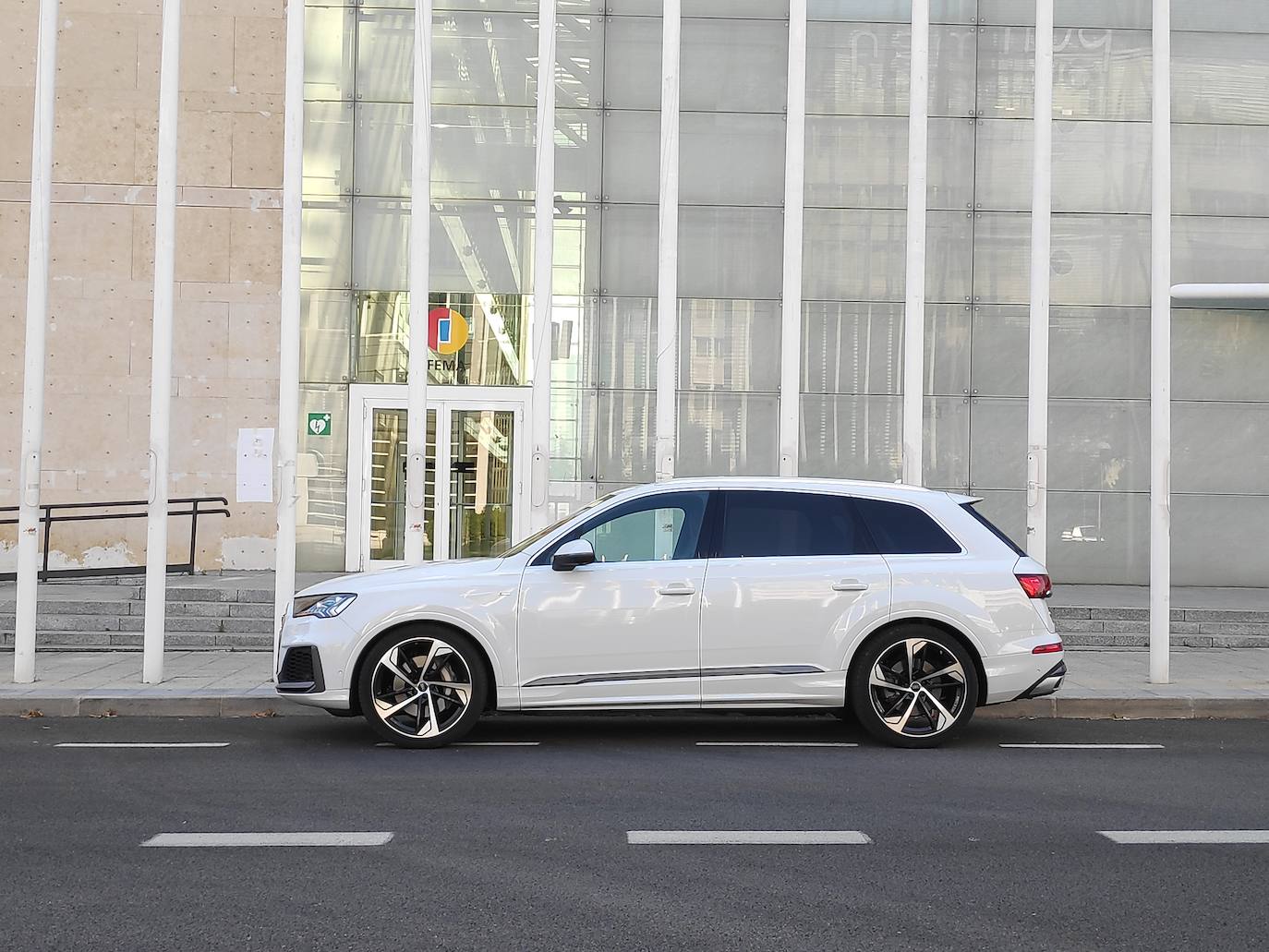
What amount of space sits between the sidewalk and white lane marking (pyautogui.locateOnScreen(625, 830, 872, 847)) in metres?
4.81

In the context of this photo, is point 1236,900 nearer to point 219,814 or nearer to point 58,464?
point 219,814

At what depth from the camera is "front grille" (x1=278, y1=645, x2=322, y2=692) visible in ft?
28.2

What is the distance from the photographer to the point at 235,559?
20016mm

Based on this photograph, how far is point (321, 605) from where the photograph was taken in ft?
28.8

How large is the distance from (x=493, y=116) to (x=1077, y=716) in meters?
12.9

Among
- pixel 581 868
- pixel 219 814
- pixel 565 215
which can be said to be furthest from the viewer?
pixel 565 215

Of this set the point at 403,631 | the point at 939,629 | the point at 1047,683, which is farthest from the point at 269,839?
the point at 1047,683

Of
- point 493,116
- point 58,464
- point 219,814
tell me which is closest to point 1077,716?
point 219,814

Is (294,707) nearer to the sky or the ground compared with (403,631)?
nearer to the ground

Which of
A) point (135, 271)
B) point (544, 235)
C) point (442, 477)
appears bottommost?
point (442, 477)

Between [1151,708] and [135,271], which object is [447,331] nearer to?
[135,271]

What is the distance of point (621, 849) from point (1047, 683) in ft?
13.0

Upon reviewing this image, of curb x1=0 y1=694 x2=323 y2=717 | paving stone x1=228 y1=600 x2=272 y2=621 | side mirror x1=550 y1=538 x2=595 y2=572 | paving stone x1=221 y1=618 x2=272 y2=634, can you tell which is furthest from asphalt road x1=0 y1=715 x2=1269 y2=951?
paving stone x1=228 y1=600 x2=272 y2=621

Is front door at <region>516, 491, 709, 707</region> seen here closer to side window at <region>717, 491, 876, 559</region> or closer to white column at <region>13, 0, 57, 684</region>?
side window at <region>717, 491, 876, 559</region>
